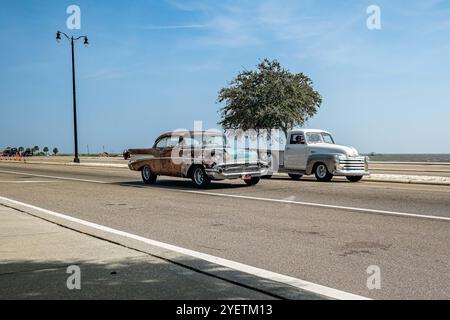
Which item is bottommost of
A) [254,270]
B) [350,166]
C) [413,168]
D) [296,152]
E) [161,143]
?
[254,270]

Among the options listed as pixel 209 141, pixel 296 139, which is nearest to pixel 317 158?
pixel 296 139

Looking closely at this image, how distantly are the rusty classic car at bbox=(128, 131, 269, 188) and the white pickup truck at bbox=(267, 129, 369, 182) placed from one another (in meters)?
3.02

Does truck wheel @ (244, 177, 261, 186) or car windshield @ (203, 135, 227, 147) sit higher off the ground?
car windshield @ (203, 135, 227, 147)

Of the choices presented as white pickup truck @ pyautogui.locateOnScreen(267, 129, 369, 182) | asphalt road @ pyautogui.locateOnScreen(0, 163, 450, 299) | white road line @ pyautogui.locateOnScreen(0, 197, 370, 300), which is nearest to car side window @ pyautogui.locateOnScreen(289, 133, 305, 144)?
white pickup truck @ pyautogui.locateOnScreen(267, 129, 369, 182)

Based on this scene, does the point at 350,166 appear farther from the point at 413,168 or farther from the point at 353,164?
the point at 413,168

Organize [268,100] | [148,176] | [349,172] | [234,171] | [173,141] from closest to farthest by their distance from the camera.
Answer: [234,171] → [173,141] → [148,176] → [349,172] → [268,100]

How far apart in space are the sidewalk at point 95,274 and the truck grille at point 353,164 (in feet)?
40.1

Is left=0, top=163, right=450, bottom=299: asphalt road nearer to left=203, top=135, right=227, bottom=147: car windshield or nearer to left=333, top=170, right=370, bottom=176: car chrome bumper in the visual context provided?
left=203, top=135, right=227, bottom=147: car windshield

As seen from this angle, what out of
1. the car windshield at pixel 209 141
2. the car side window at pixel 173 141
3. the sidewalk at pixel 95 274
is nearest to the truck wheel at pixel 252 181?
the car windshield at pixel 209 141

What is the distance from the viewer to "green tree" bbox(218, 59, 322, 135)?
120 feet

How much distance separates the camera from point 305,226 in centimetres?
795

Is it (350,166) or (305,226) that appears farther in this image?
(350,166)

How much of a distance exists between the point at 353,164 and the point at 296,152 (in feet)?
7.26
